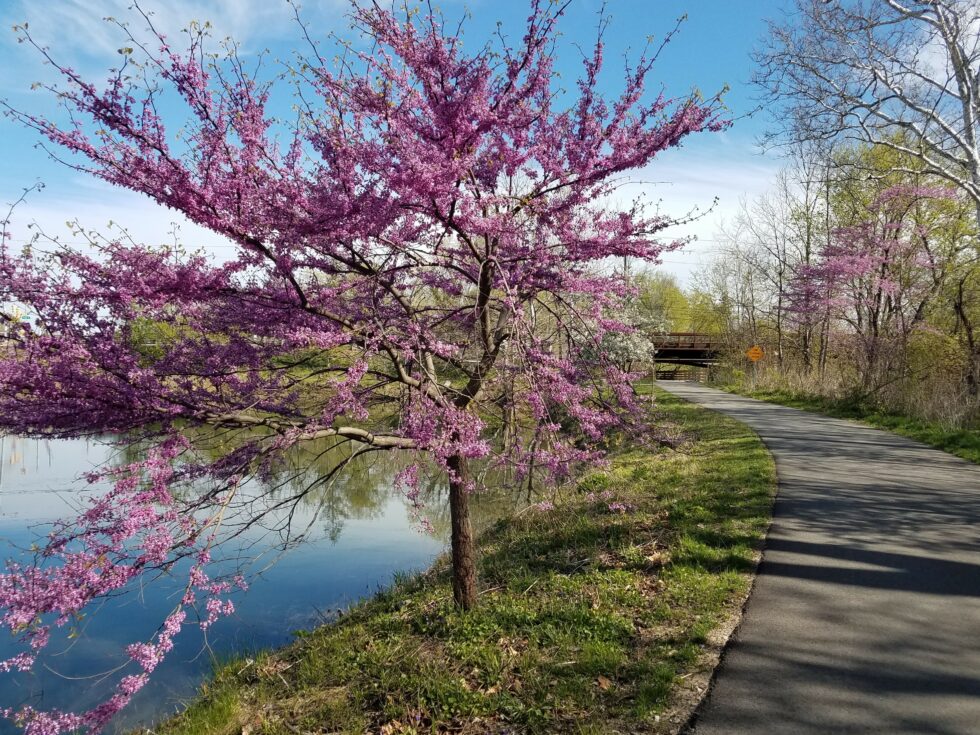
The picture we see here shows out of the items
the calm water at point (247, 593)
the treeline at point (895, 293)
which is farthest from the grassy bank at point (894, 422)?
the calm water at point (247, 593)

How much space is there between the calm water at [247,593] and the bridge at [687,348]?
33.9 meters

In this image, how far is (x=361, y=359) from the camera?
4.04 m

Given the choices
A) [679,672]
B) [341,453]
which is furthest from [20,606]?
[341,453]

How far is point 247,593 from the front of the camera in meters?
8.94

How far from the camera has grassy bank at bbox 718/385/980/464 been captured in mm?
11094

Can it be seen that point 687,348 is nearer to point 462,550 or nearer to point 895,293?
Answer: point 895,293

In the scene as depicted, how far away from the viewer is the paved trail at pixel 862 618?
3518 millimetres

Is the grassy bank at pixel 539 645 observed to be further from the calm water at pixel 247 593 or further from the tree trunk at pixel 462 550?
the calm water at pixel 247 593

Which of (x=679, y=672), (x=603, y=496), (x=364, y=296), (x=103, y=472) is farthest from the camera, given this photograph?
(x=603, y=496)

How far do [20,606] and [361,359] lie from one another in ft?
7.11

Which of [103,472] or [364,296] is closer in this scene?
[103,472]

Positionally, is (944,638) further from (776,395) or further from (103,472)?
(776,395)

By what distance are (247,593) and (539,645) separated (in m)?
5.81

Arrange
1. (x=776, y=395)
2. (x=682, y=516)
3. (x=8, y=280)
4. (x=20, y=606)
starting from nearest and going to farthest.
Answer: (x=20, y=606) → (x=8, y=280) → (x=682, y=516) → (x=776, y=395)
